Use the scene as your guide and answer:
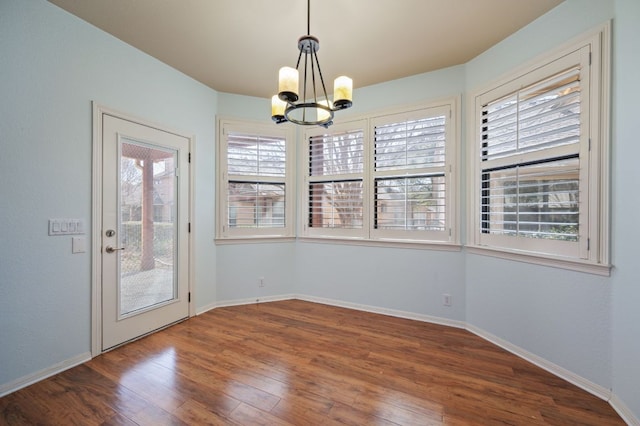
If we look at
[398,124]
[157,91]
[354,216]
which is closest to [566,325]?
[354,216]

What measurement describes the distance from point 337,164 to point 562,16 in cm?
234

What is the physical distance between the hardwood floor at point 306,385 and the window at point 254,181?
1.34 metres

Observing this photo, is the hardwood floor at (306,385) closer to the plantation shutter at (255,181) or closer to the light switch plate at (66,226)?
the light switch plate at (66,226)

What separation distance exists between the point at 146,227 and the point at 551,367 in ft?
12.1

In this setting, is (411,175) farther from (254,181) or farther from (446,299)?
(254,181)

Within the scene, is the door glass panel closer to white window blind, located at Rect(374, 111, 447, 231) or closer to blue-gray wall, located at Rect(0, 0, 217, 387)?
blue-gray wall, located at Rect(0, 0, 217, 387)

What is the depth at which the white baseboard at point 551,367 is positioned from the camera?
1.84m

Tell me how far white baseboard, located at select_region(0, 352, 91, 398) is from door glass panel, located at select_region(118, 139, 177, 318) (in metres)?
0.41

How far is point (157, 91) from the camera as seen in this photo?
2.80 metres

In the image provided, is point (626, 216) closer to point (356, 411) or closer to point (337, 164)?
point (356, 411)

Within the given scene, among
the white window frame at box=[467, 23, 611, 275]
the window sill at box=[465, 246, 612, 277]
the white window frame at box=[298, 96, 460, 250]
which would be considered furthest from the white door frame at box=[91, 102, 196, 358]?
the white window frame at box=[467, 23, 611, 275]

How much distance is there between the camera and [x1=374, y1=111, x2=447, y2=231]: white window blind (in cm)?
300

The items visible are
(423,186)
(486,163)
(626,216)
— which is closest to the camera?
(626,216)

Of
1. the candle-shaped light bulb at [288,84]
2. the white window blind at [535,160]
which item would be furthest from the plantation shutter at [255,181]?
the white window blind at [535,160]
